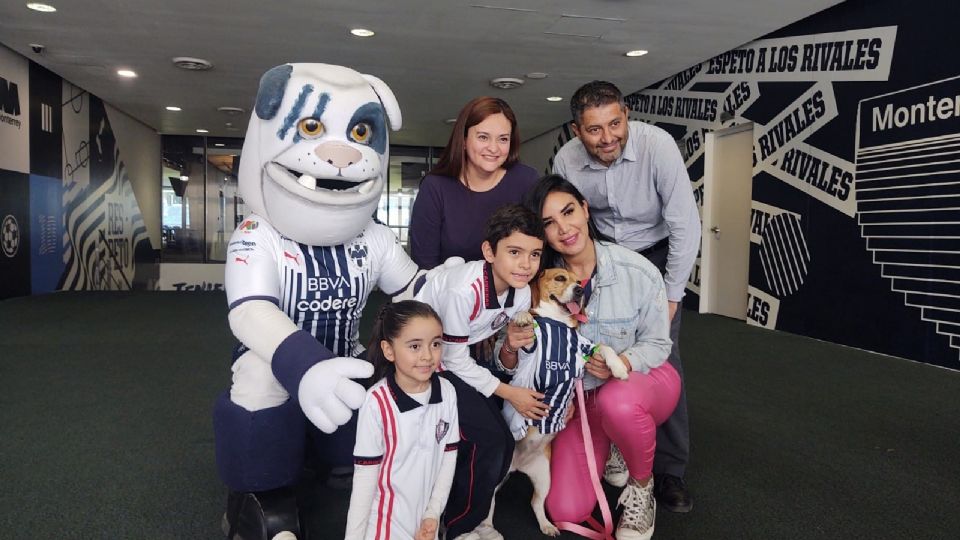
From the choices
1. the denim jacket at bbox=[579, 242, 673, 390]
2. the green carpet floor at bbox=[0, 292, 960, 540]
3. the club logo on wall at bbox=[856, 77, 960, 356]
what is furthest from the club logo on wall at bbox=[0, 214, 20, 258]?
the club logo on wall at bbox=[856, 77, 960, 356]

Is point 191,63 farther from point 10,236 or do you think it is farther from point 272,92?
point 272,92

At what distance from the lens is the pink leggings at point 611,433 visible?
5.80ft

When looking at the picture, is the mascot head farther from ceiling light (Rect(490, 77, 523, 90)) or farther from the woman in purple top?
ceiling light (Rect(490, 77, 523, 90))

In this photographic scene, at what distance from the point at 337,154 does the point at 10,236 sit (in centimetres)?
729

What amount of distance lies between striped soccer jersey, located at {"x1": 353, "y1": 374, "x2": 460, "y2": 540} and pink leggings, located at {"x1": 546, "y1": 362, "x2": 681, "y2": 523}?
521mm

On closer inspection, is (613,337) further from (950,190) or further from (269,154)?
(950,190)

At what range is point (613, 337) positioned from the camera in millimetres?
1861

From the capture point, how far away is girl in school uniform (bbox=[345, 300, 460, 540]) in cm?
143

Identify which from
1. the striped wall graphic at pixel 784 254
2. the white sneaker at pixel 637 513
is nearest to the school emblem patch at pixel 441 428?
the white sneaker at pixel 637 513

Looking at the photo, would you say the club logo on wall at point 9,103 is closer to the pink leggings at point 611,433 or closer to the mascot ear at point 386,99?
the mascot ear at point 386,99

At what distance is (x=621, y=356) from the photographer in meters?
1.83

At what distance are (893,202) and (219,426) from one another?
16.2 feet

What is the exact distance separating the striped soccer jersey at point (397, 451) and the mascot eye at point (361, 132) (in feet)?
2.12

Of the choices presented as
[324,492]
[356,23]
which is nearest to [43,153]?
[356,23]
